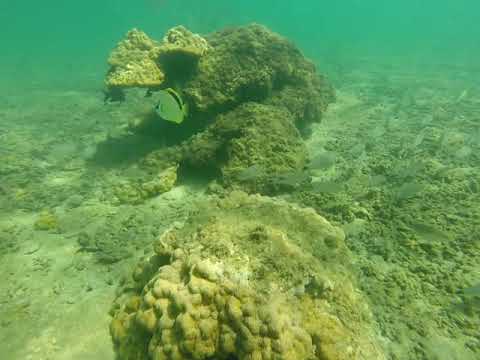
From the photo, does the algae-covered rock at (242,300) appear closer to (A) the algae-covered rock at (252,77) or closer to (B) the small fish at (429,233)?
(B) the small fish at (429,233)

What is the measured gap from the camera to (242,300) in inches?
118

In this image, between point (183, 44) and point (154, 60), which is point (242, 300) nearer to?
point (154, 60)

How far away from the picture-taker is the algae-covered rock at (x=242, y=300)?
2.87 meters

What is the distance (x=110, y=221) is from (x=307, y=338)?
442 cm

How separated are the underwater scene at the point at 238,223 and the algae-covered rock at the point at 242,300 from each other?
18 millimetres

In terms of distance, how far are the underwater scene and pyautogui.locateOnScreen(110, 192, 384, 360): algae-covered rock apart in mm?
18

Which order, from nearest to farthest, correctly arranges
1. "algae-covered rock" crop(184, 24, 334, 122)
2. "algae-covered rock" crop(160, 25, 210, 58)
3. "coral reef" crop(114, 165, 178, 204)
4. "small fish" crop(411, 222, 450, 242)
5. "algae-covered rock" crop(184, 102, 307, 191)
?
"small fish" crop(411, 222, 450, 242) → "algae-covered rock" crop(184, 102, 307, 191) → "coral reef" crop(114, 165, 178, 204) → "algae-covered rock" crop(184, 24, 334, 122) → "algae-covered rock" crop(160, 25, 210, 58)

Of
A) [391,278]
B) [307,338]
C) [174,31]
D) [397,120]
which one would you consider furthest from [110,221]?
[397,120]

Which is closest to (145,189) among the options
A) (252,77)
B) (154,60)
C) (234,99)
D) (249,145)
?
(249,145)

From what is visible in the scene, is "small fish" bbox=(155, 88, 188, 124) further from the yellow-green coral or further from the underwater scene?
the yellow-green coral

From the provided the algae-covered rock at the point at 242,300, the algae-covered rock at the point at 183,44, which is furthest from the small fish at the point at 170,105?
the algae-covered rock at the point at 183,44

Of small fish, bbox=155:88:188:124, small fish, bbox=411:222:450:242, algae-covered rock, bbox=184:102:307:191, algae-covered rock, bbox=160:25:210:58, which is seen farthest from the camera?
algae-covered rock, bbox=160:25:210:58

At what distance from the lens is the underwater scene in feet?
10.6

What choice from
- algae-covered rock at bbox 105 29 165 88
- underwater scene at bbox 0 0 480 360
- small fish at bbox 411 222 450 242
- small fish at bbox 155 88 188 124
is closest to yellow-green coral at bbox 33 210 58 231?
underwater scene at bbox 0 0 480 360
